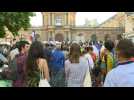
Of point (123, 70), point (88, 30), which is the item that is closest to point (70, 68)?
point (123, 70)

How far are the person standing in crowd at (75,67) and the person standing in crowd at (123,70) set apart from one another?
1.74 m

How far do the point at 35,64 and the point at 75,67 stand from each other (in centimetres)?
85

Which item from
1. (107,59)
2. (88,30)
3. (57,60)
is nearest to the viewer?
(57,60)

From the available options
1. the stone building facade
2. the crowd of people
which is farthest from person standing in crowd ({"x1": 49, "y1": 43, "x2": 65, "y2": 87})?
the stone building facade

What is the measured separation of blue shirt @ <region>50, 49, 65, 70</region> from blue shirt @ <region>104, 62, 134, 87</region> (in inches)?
114

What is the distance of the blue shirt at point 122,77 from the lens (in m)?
3.48

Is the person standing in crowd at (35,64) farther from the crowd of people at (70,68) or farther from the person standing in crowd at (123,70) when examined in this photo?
the person standing in crowd at (123,70)

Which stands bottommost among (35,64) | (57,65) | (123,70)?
(57,65)

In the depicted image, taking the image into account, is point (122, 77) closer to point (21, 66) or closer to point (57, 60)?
point (21, 66)

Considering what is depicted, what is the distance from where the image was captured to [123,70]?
355 cm

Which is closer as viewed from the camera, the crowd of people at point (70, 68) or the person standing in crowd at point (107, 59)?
the crowd of people at point (70, 68)

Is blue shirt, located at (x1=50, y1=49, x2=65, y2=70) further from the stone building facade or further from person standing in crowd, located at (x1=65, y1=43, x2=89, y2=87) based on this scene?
person standing in crowd, located at (x1=65, y1=43, x2=89, y2=87)

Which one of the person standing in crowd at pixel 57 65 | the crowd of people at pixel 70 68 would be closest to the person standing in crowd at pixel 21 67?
the crowd of people at pixel 70 68
